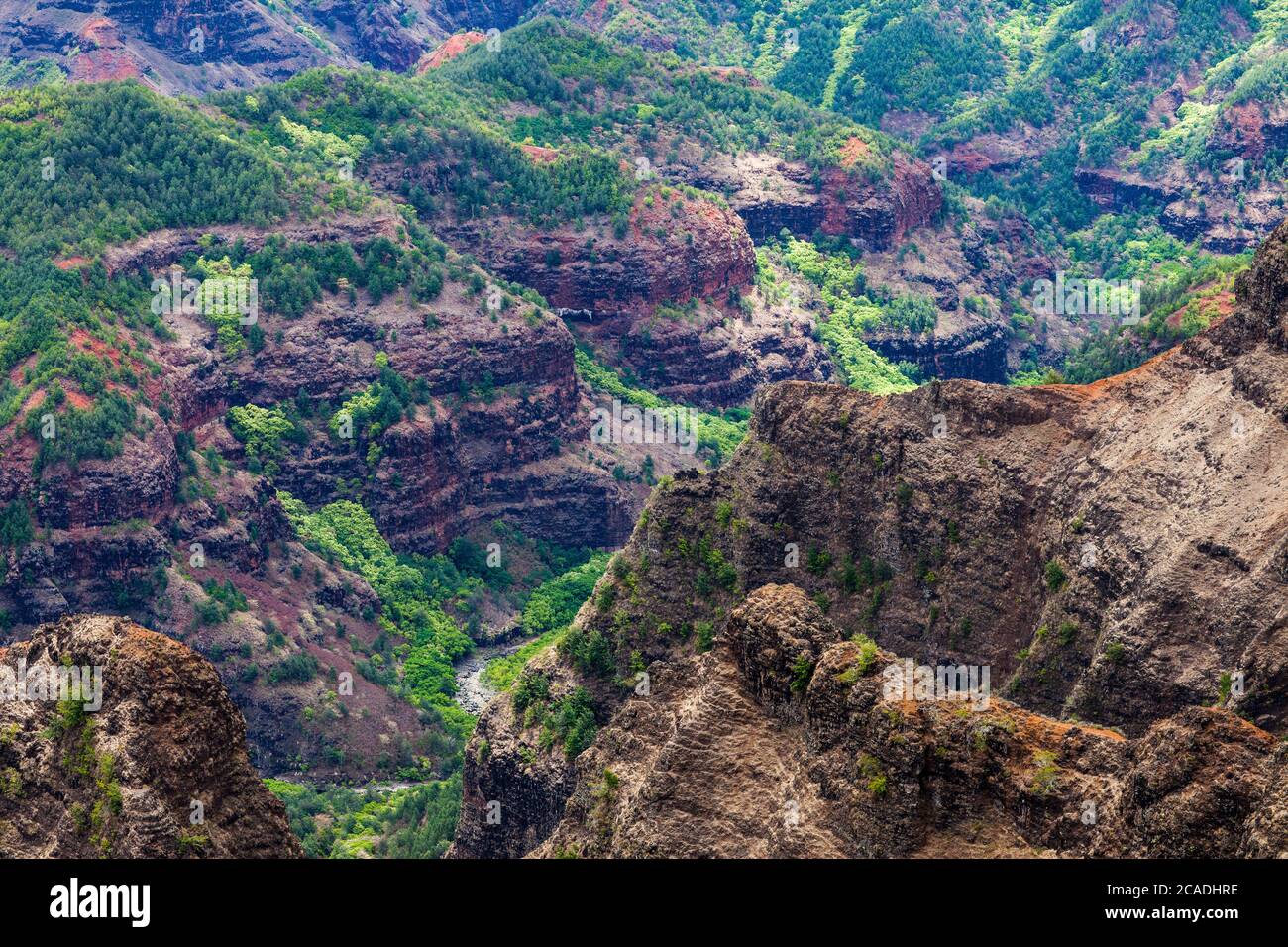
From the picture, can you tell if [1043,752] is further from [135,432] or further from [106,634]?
[135,432]

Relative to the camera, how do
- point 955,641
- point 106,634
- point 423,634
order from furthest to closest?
point 423,634 < point 955,641 < point 106,634

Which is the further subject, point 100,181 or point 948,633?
point 100,181

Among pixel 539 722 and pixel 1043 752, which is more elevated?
pixel 1043 752

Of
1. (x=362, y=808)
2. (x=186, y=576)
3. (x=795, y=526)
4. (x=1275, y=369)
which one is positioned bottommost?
(x=362, y=808)

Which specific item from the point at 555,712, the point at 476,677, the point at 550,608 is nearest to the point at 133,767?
the point at 555,712

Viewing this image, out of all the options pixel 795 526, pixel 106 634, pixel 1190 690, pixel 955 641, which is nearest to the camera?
pixel 106 634

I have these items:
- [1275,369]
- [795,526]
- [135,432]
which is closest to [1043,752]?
[1275,369]

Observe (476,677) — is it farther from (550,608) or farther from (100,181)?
(100,181)
